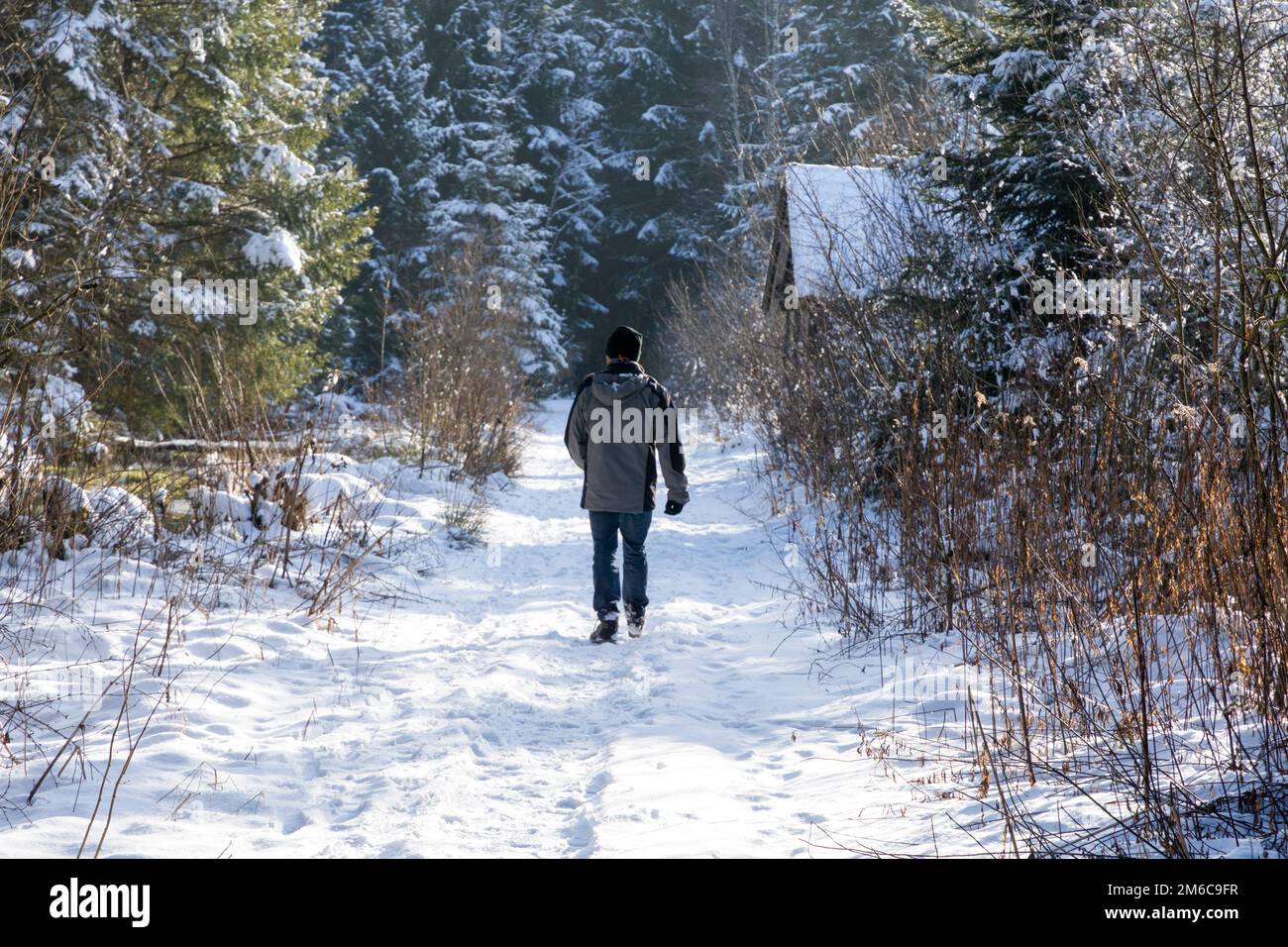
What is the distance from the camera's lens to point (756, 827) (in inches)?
137

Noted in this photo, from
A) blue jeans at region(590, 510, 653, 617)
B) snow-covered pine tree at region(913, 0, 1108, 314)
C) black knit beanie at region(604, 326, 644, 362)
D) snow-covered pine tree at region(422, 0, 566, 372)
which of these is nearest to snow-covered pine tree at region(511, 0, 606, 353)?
snow-covered pine tree at region(422, 0, 566, 372)

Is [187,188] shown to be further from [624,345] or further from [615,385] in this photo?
[615,385]

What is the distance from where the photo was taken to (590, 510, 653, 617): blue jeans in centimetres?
660

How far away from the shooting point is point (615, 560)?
665cm

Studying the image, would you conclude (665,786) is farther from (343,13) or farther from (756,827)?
(343,13)

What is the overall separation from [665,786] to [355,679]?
2236 mm

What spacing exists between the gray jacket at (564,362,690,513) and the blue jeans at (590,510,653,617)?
11 centimetres

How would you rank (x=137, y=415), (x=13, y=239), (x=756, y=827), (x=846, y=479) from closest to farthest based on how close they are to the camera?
1. (x=756, y=827)
2. (x=846, y=479)
3. (x=13, y=239)
4. (x=137, y=415)

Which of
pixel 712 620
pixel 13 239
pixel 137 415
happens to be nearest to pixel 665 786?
pixel 712 620

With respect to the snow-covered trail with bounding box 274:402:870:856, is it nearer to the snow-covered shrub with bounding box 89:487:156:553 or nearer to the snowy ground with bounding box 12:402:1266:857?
the snowy ground with bounding box 12:402:1266:857

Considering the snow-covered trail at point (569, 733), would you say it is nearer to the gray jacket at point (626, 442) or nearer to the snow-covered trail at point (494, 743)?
the snow-covered trail at point (494, 743)

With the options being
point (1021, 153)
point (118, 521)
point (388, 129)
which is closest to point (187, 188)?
point (118, 521)

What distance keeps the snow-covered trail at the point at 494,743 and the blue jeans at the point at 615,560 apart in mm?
310

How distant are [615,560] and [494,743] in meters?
2.33
